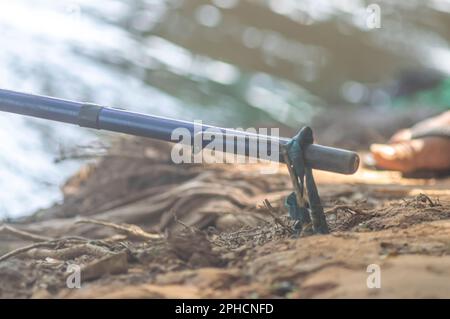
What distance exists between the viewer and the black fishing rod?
1.94 metres

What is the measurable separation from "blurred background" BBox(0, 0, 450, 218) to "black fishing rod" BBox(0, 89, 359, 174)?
6.17 ft

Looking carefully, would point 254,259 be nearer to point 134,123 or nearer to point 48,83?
point 134,123

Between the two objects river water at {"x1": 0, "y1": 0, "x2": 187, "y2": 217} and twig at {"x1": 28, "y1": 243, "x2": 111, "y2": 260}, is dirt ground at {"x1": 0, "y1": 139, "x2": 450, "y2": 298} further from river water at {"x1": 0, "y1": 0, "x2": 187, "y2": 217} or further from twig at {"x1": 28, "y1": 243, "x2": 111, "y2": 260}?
river water at {"x1": 0, "y1": 0, "x2": 187, "y2": 217}

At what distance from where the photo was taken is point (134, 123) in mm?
2125

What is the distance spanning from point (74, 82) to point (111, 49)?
1.21 meters

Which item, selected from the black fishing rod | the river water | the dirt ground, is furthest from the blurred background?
the dirt ground

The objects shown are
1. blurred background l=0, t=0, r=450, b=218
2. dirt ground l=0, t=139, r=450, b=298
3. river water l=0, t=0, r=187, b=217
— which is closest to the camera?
dirt ground l=0, t=139, r=450, b=298

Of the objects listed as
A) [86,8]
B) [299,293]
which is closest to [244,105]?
[86,8]

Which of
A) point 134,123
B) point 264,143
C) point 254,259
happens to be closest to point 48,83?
point 134,123

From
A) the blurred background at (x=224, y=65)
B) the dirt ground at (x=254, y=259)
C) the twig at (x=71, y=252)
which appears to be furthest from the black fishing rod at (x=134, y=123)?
the blurred background at (x=224, y=65)

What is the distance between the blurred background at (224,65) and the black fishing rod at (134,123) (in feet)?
6.17

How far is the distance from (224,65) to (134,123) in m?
5.62

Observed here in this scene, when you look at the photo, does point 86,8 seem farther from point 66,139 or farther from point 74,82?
point 66,139

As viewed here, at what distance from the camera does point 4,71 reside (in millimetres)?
5449
